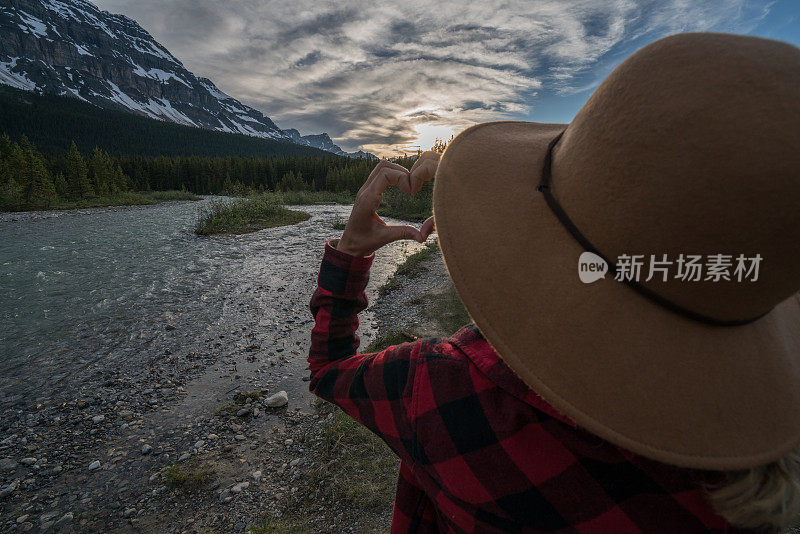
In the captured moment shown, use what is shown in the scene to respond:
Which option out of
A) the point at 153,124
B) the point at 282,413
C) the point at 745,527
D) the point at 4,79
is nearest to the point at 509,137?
the point at 745,527

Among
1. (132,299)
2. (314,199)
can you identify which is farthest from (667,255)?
(314,199)

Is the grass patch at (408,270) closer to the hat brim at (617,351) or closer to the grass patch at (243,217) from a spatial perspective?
the hat brim at (617,351)

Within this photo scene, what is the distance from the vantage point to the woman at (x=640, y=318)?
0.56 m

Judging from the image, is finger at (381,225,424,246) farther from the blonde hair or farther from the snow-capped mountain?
the snow-capped mountain

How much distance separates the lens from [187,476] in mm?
3285

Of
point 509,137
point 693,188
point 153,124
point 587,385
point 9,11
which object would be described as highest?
point 9,11

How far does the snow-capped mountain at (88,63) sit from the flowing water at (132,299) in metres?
178

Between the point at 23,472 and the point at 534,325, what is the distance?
5367 mm

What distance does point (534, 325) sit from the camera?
68 cm

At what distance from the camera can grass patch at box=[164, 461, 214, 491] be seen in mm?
3229

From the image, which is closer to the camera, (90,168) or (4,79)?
(90,168)

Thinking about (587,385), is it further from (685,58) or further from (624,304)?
(685,58)

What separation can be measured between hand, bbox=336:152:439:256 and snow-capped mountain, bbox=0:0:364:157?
7547 inches

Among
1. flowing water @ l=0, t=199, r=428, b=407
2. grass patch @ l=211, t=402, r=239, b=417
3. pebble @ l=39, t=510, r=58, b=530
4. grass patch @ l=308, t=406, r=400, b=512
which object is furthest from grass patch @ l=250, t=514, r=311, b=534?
flowing water @ l=0, t=199, r=428, b=407
